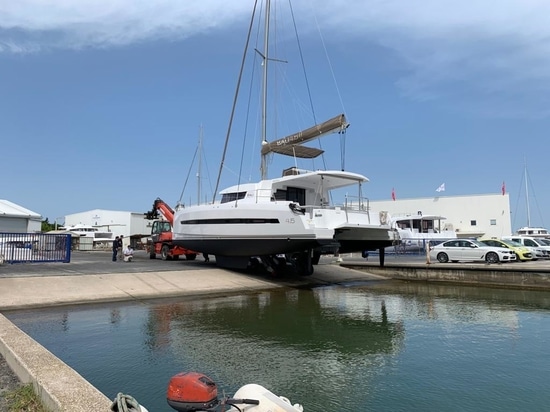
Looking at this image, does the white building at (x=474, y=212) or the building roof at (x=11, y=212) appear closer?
the building roof at (x=11, y=212)

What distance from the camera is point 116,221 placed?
65.2 metres

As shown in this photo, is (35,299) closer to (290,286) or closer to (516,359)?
(290,286)

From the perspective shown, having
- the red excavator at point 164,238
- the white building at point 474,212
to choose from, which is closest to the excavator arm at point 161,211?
the red excavator at point 164,238

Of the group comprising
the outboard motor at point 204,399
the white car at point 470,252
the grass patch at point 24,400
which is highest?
the white car at point 470,252

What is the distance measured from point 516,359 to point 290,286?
10.9 m

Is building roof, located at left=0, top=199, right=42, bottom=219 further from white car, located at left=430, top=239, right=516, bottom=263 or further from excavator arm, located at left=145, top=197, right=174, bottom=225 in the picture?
white car, located at left=430, top=239, right=516, bottom=263

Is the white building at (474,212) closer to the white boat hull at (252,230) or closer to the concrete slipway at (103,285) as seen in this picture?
the concrete slipway at (103,285)

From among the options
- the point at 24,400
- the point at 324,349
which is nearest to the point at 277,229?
the point at 324,349

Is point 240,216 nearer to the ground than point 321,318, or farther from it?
farther from it

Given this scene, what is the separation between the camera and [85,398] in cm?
407

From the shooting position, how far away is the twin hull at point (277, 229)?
15680mm

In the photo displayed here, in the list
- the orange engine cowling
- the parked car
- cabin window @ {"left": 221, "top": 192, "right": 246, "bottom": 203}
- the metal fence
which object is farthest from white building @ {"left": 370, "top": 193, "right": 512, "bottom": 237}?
the orange engine cowling

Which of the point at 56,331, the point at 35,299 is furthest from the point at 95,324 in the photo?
the point at 35,299

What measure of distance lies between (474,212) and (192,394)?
48.9m
